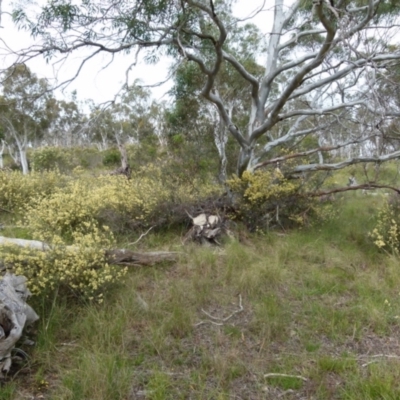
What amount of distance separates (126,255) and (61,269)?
917 mm

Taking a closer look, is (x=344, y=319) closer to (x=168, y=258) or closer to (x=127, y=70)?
(x=168, y=258)

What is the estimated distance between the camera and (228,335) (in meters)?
2.75

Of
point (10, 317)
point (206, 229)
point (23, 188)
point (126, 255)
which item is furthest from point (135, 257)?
point (23, 188)

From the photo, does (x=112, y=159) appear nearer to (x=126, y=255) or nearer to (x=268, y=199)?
(x=268, y=199)

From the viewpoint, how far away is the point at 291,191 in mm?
5434

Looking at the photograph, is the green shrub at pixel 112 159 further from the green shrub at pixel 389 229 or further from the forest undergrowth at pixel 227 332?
the green shrub at pixel 389 229

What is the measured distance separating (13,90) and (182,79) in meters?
11.2

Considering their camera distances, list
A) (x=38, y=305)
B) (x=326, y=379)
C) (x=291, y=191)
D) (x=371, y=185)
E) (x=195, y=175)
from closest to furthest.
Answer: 1. (x=326, y=379)
2. (x=38, y=305)
3. (x=371, y=185)
4. (x=291, y=191)
5. (x=195, y=175)

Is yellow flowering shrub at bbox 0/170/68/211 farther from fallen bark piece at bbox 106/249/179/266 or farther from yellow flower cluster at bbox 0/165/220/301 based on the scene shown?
fallen bark piece at bbox 106/249/179/266

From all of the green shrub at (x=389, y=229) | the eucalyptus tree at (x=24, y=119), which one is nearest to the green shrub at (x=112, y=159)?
the eucalyptus tree at (x=24, y=119)

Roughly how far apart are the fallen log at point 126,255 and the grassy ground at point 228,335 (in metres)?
0.13

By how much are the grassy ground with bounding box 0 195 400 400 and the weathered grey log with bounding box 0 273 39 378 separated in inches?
6.6

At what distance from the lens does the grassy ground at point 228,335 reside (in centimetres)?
215

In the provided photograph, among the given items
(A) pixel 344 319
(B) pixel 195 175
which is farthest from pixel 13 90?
(A) pixel 344 319
